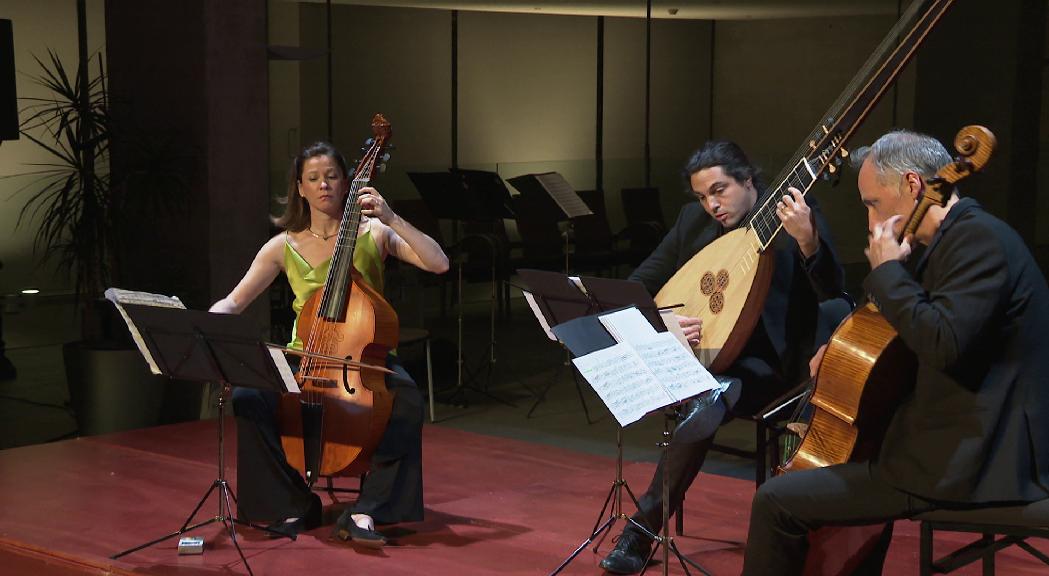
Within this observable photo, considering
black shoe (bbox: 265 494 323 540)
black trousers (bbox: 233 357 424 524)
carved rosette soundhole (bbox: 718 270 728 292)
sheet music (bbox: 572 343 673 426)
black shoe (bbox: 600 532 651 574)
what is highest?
carved rosette soundhole (bbox: 718 270 728 292)

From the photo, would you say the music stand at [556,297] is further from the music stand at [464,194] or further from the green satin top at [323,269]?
the music stand at [464,194]

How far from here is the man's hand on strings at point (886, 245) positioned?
2783mm

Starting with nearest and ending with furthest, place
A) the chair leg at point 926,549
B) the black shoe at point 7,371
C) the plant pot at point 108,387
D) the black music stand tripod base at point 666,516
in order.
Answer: the chair leg at point 926,549 → the black music stand tripod base at point 666,516 → the plant pot at point 108,387 → the black shoe at point 7,371

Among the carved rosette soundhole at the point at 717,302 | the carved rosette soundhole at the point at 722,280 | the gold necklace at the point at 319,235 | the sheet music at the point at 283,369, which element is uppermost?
the gold necklace at the point at 319,235

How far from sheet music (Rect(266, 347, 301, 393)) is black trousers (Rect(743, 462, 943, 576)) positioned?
4.46 ft

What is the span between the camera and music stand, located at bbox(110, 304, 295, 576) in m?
3.66

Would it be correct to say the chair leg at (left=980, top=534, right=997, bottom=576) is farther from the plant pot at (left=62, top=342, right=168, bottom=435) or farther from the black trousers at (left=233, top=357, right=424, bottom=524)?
the plant pot at (left=62, top=342, right=168, bottom=435)

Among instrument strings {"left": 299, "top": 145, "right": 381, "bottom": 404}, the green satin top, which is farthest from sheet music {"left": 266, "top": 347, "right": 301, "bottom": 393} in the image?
the green satin top

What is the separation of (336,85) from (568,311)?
3739mm

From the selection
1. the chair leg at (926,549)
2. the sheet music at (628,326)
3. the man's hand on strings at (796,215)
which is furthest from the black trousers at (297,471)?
Answer: the chair leg at (926,549)

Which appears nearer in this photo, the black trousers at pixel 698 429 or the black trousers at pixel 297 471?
the black trousers at pixel 698 429

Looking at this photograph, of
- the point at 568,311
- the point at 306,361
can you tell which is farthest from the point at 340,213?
the point at 568,311

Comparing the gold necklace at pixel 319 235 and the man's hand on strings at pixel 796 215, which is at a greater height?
the man's hand on strings at pixel 796 215

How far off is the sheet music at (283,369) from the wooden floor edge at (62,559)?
694 millimetres
